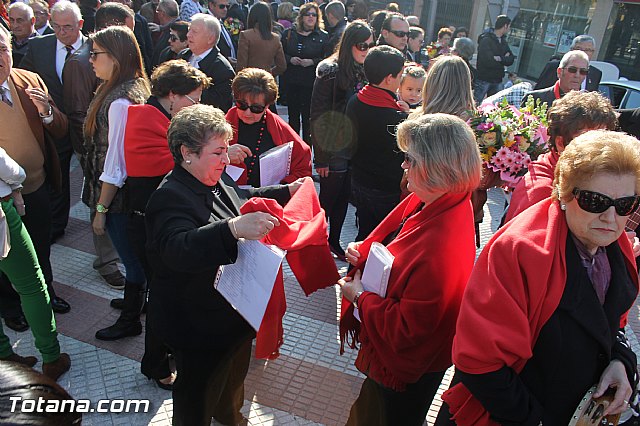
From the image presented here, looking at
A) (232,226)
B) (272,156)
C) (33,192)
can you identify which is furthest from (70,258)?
(232,226)

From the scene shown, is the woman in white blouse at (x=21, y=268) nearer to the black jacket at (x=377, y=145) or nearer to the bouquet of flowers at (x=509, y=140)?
the black jacket at (x=377, y=145)

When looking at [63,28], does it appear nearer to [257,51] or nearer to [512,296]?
[257,51]

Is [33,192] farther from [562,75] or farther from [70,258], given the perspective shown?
[562,75]

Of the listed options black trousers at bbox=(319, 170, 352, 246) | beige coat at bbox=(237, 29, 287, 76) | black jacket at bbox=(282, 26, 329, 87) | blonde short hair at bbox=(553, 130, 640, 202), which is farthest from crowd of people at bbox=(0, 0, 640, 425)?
black jacket at bbox=(282, 26, 329, 87)

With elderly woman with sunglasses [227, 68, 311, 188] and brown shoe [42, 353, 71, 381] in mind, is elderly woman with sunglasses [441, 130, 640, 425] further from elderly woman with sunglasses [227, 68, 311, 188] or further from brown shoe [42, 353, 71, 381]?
brown shoe [42, 353, 71, 381]

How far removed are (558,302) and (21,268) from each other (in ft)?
9.35

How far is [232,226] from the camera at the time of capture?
2045 millimetres

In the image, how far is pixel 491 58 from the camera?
949 cm

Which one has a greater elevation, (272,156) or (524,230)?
(524,230)

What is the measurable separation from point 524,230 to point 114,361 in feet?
9.49

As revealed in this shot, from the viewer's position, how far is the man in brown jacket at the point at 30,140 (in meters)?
3.23

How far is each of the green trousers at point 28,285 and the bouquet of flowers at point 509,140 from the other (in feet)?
9.47

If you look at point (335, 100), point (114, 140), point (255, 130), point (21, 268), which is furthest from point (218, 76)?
point (21, 268)

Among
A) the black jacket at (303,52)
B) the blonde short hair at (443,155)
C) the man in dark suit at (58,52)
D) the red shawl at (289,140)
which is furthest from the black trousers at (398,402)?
the black jacket at (303,52)
